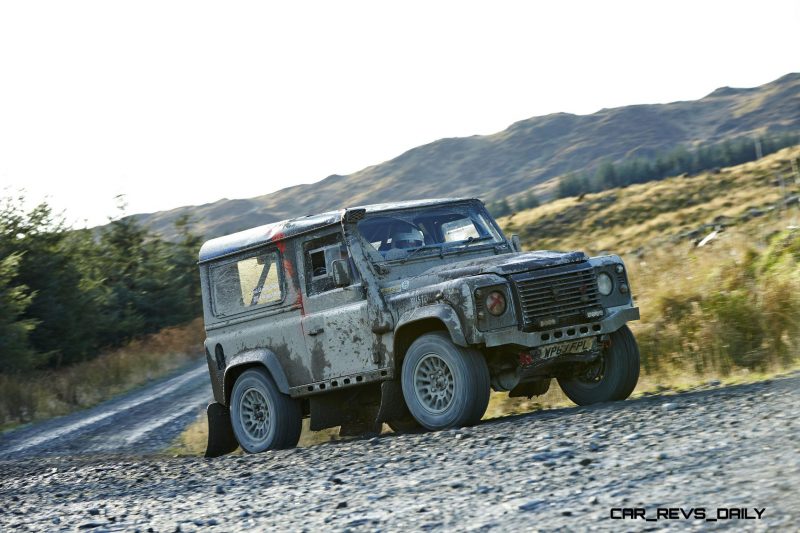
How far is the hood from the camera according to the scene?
8531 millimetres

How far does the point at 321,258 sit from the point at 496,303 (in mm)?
2265

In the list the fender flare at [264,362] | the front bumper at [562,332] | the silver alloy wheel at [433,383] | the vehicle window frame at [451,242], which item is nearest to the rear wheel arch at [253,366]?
the fender flare at [264,362]

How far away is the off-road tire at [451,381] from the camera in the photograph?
27.4ft

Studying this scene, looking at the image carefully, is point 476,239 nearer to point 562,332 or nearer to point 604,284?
point 604,284

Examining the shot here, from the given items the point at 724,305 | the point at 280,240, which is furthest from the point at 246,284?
the point at 724,305

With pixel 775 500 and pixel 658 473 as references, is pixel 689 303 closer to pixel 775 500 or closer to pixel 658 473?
Result: pixel 658 473

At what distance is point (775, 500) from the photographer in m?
4.43

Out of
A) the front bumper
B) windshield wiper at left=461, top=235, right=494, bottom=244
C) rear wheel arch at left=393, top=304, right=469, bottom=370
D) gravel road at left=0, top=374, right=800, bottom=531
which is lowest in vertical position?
gravel road at left=0, top=374, right=800, bottom=531

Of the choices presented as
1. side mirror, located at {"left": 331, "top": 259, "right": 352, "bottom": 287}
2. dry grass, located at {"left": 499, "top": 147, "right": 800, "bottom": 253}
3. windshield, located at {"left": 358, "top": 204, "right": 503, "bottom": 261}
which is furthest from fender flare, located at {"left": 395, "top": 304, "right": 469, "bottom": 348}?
dry grass, located at {"left": 499, "top": 147, "right": 800, "bottom": 253}

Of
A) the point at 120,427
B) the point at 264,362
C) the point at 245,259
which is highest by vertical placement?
the point at 245,259

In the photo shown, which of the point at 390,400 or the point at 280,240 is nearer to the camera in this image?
the point at 390,400

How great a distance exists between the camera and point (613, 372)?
917 cm

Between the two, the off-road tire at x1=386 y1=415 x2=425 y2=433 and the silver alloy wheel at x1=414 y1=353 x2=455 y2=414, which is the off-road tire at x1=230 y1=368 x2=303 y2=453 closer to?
the off-road tire at x1=386 y1=415 x2=425 y2=433

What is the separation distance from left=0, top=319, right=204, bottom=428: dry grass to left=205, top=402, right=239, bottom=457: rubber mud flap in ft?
40.8
